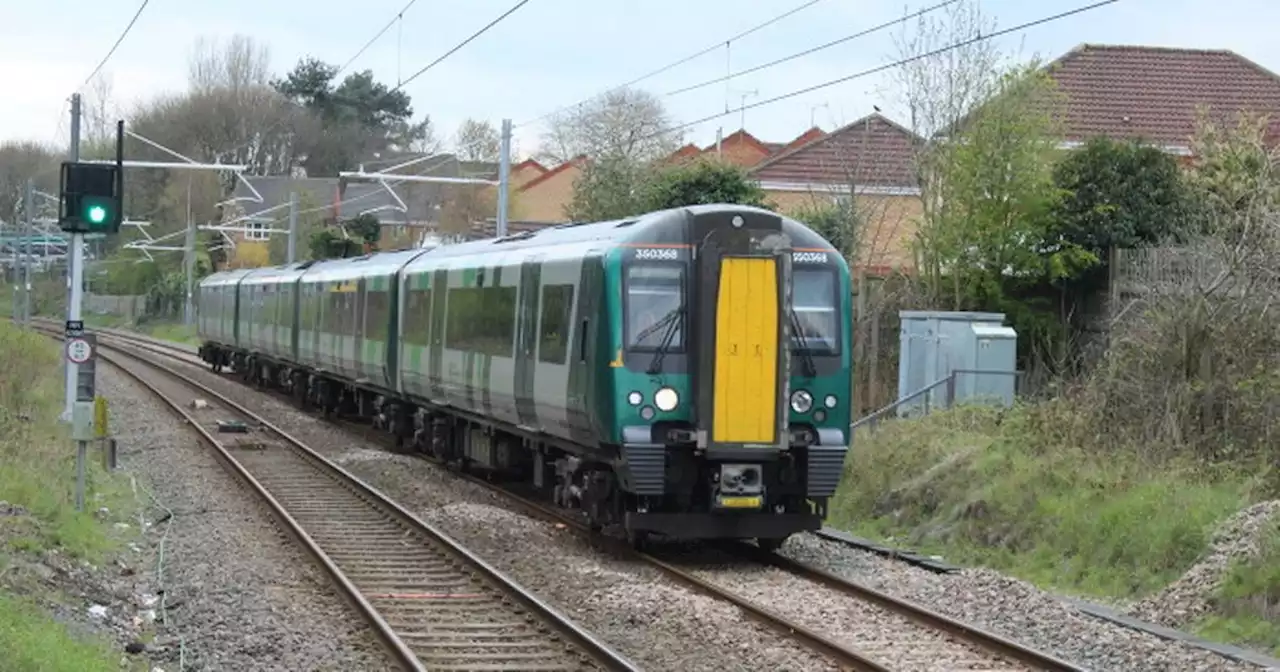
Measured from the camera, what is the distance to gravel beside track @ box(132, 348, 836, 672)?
994 centimetres

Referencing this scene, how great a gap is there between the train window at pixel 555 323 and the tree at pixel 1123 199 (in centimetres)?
1140

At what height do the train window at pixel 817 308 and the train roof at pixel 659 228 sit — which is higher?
the train roof at pixel 659 228

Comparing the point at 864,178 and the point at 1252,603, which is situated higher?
the point at 864,178

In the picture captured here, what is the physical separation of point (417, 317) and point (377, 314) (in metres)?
3.16

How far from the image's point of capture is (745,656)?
987 cm

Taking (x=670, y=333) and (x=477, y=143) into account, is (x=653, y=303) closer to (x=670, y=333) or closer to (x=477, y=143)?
(x=670, y=333)

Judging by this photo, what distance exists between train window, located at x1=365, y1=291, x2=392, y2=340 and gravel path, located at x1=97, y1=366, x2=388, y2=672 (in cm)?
451

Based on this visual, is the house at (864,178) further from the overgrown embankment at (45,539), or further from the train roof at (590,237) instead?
the overgrown embankment at (45,539)

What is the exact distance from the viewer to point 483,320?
1789 cm

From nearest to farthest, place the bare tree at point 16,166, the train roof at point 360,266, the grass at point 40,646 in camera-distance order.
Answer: the grass at point 40,646 < the train roof at point 360,266 < the bare tree at point 16,166

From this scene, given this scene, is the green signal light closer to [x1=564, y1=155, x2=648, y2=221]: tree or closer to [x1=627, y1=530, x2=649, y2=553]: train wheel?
[x1=627, y1=530, x2=649, y2=553]: train wheel

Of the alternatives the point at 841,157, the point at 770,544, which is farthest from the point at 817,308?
the point at 841,157

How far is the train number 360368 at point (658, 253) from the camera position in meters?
13.4

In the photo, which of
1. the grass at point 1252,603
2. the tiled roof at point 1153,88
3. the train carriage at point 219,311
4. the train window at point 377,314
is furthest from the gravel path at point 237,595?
the train carriage at point 219,311
